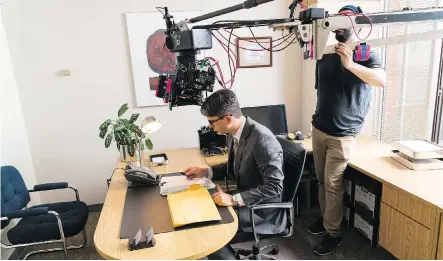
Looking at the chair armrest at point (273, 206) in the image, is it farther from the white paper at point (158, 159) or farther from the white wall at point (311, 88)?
the white wall at point (311, 88)

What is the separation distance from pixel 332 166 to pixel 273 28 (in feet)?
4.80

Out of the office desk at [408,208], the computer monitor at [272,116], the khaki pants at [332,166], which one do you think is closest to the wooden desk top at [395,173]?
the office desk at [408,208]

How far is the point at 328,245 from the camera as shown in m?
2.43

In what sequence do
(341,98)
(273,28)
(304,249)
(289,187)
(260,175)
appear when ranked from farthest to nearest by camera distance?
(304,249) → (341,98) → (289,187) → (260,175) → (273,28)

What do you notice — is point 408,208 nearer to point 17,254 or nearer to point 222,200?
point 222,200

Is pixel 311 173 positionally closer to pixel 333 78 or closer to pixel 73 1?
pixel 333 78

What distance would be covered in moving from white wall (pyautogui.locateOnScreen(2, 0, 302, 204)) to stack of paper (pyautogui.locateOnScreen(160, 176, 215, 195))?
4.34 ft

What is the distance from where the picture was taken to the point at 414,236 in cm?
188

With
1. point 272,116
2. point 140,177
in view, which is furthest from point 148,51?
point 140,177

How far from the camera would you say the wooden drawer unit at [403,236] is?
5.95 ft

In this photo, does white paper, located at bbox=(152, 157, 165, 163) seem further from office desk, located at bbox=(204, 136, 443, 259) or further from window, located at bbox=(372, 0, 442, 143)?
window, located at bbox=(372, 0, 442, 143)

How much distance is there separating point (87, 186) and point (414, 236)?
2906mm

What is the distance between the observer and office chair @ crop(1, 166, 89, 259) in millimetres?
2104

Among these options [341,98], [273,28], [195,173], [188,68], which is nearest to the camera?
[273,28]
